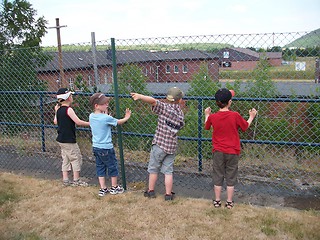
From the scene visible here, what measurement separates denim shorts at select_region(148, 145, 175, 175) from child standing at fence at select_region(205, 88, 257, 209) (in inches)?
22.4

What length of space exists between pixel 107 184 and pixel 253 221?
2229mm

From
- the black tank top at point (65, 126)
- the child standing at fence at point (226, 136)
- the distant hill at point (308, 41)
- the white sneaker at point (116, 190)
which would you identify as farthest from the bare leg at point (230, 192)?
the black tank top at point (65, 126)

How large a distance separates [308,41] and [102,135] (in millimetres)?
2667

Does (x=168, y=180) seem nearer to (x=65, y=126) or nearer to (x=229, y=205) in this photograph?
(x=229, y=205)

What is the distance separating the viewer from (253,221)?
144 inches

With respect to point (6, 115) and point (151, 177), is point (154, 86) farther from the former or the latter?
point (6, 115)

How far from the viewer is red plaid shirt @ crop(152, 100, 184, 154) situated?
3.95m

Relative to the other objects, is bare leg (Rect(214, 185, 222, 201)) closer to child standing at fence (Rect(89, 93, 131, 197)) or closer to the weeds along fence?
the weeds along fence

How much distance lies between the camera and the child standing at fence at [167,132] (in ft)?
12.9

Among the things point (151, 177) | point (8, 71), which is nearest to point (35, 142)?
point (8, 71)

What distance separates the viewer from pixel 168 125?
4016mm

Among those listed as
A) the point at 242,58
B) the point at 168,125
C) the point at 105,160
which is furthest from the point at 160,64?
the point at 105,160

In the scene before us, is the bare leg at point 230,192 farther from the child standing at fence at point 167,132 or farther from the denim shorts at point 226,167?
the child standing at fence at point 167,132

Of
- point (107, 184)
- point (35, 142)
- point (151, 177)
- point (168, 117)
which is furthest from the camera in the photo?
point (35, 142)
